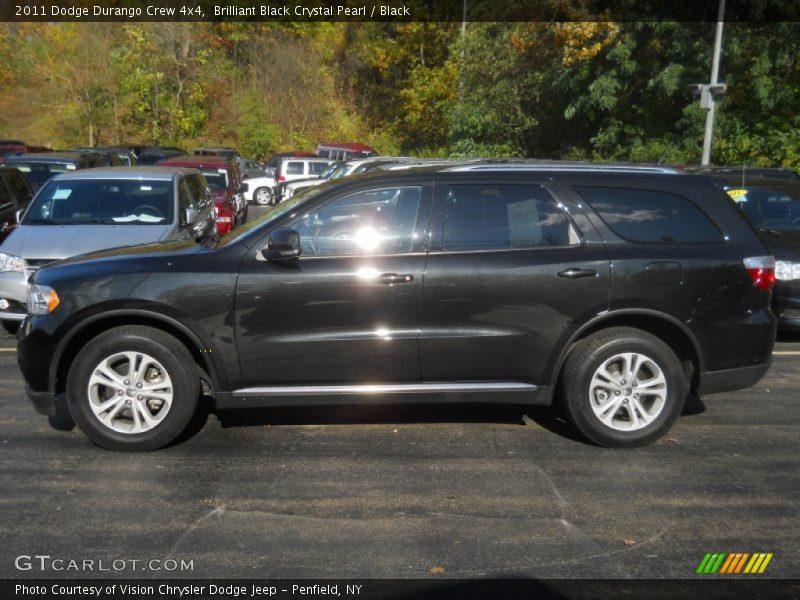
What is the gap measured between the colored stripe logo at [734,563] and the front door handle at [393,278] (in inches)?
96.1

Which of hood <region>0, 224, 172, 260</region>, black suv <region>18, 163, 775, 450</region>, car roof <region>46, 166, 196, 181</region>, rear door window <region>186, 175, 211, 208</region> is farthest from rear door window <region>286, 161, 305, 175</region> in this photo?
black suv <region>18, 163, 775, 450</region>

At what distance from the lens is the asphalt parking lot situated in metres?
4.35

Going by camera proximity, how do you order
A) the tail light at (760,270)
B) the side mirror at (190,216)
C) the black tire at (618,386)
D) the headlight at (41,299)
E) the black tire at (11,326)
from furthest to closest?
the side mirror at (190,216) → the black tire at (11,326) → the tail light at (760,270) → the black tire at (618,386) → the headlight at (41,299)

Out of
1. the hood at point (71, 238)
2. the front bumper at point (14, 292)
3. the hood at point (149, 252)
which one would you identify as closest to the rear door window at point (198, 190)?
the hood at point (71, 238)

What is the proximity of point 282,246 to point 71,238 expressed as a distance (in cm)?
469

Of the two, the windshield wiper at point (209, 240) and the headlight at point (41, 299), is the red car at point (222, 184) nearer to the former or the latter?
the windshield wiper at point (209, 240)

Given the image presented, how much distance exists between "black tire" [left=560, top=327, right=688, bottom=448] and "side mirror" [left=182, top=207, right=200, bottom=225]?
599 centimetres

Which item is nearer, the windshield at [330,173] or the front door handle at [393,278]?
the front door handle at [393,278]

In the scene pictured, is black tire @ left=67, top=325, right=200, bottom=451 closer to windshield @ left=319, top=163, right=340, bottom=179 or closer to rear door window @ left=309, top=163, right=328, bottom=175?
windshield @ left=319, top=163, right=340, bottom=179

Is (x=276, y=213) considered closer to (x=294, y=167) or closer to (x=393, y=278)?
Answer: (x=393, y=278)

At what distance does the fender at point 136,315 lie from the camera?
226 inches

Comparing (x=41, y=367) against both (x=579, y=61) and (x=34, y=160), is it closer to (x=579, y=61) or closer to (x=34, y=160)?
(x=34, y=160)

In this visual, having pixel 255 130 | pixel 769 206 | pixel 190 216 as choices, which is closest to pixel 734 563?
pixel 769 206

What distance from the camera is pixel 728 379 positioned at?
20.0ft
